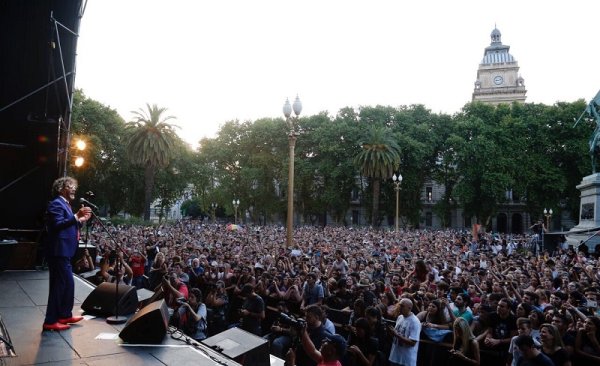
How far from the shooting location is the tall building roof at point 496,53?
94.1 m

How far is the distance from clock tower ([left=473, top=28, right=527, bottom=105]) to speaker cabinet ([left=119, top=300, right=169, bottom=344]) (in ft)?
305

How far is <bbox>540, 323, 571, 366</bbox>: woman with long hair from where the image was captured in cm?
530

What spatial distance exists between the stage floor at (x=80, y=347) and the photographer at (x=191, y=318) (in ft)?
5.69

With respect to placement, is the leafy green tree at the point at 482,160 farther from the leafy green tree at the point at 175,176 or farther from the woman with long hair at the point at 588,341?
the woman with long hair at the point at 588,341

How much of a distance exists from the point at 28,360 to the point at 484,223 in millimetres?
47940

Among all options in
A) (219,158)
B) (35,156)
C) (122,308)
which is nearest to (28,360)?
(122,308)

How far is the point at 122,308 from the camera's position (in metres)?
5.68

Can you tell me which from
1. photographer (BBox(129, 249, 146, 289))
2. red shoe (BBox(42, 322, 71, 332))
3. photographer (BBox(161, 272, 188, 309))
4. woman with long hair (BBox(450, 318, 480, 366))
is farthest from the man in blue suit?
photographer (BBox(129, 249, 146, 289))

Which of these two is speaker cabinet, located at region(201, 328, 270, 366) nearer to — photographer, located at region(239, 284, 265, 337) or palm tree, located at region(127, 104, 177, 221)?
photographer, located at region(239, 284, 265, 337)

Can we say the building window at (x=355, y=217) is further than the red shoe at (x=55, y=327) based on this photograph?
Yes

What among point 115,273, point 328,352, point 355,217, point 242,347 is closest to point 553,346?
point 328,352

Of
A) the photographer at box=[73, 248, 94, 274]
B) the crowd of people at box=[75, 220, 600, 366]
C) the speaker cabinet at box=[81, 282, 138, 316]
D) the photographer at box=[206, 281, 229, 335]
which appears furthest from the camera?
the photographer at box=[73, 248, 94, 274]

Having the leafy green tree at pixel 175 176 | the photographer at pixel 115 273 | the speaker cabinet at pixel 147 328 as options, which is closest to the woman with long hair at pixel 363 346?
the speaker cabinet at pixel 147 328

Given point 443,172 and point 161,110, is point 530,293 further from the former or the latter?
point 443,172
